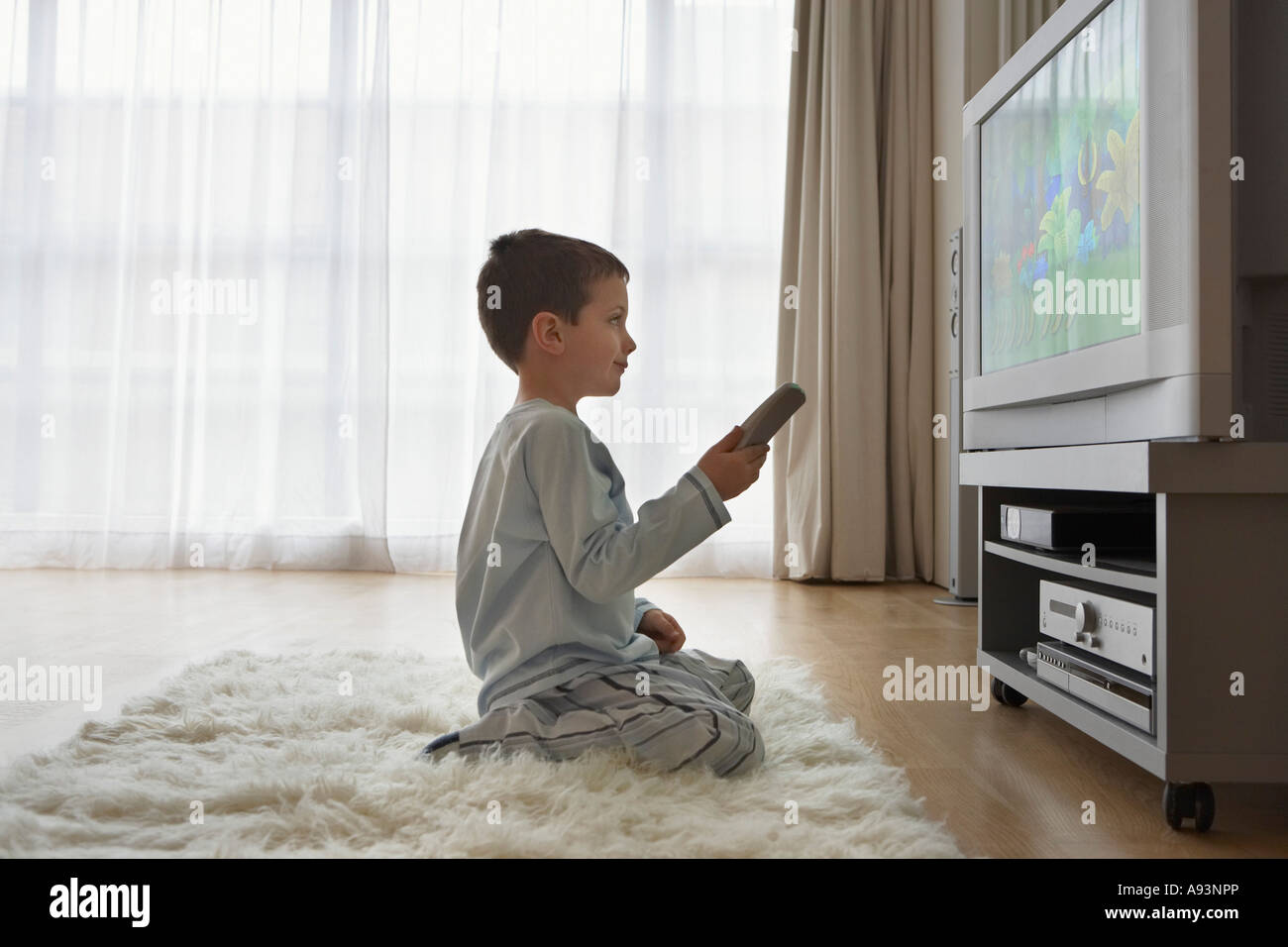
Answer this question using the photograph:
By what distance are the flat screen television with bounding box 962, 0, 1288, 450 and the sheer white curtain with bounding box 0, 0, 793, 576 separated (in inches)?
83.8

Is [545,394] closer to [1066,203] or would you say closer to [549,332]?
[549,332]

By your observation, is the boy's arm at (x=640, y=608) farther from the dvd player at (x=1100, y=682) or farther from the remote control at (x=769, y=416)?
the dvd player at (x=1100, y=682)

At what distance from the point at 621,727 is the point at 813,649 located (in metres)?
1.11

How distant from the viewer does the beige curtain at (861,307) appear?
11.6 ft

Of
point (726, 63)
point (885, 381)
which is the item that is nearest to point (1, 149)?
point (726, 63)

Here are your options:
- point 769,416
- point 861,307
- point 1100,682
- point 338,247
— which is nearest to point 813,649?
point 1100,682

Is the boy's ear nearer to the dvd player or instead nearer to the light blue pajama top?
the light blue pajama top

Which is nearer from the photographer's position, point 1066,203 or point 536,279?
point 536,279

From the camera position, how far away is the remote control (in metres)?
1.28

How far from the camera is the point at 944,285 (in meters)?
3.38

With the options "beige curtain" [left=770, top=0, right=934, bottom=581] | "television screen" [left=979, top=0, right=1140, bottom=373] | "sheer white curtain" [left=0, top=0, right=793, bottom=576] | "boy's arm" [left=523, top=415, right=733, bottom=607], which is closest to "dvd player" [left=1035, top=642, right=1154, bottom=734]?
"television screen" [left=979, top=0, right=1140, bottom=373]

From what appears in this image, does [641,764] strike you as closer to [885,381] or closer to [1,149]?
[885,381]

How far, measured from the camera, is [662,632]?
57.8 inches

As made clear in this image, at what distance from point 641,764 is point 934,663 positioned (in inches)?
40.7
